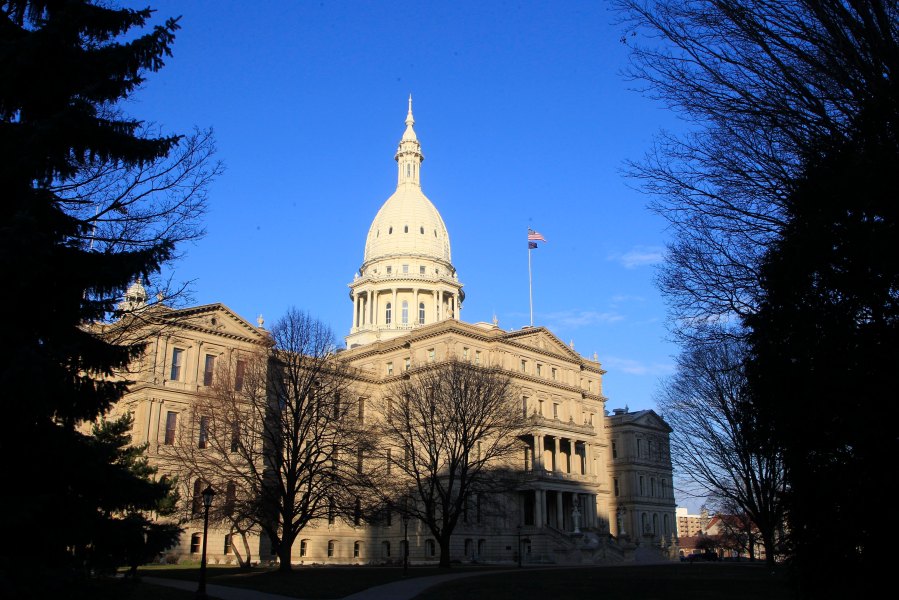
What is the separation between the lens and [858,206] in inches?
626

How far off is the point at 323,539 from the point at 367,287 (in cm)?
4018

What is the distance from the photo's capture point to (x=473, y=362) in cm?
7131

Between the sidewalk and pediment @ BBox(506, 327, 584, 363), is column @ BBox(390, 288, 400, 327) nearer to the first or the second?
pediment @ BBox(506, 327, 584, 363)

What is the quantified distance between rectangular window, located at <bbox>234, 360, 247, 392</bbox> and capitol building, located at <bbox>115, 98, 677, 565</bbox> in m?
2.07

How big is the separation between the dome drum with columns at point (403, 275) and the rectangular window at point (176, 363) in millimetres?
35914

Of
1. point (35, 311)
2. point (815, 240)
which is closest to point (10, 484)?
point (35, 311)

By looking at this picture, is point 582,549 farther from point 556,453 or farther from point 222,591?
point 222,591

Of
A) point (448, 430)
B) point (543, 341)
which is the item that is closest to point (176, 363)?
point (448, 430)

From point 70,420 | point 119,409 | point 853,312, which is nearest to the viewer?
point 70,420

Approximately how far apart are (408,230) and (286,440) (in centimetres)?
6563

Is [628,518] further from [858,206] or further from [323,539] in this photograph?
[858,206]

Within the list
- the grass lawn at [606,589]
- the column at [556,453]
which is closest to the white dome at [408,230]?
the column at [556,453]

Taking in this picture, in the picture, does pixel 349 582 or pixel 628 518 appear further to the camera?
pixel 628 518

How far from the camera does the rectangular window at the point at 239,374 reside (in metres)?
52.8
